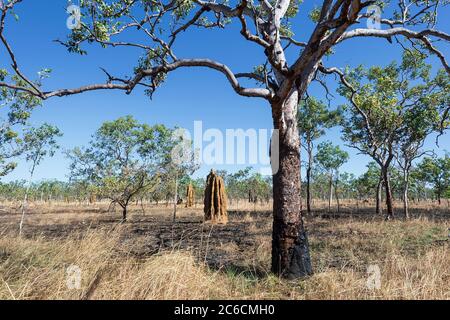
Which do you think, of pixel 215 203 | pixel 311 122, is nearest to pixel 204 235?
pixel 215 203

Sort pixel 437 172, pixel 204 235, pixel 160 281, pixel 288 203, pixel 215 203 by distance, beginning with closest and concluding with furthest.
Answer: pixel 160 281 < pixel 288 203 < pixel 204 235 < pixel 215 203 < pixel 437 172

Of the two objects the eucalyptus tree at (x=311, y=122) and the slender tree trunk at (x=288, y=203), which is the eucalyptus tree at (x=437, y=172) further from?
the slender tree trunk at (x=288, y=203)

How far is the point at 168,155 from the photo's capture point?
2845cm

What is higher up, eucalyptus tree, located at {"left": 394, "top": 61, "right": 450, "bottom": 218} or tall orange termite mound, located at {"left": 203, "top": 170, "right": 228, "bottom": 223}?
eucalyptus tree, located at {"left": 394, "top": 61, "right": 450, "bottom": 218}

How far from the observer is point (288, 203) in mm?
5000

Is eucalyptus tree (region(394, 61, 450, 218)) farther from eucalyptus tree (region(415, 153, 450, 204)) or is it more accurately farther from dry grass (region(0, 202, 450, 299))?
eucalyptus tree (region(415, 153, 450, 204))

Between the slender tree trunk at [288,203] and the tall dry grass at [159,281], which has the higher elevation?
the slender tree trunk at [288,203]

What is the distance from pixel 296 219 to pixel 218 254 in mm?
3914

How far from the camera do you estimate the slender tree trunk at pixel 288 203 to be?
189 inches

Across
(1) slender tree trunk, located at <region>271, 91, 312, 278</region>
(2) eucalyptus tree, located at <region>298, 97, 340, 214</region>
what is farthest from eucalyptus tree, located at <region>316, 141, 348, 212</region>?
(1) slender tree trunk, located at <region>271, 91, 312, 278</region>

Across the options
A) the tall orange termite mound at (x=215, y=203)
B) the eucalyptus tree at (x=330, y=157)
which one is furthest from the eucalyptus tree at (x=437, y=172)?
the tall orange termite mound at (x=215, y=203)

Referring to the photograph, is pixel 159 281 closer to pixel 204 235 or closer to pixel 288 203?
pixel 288 203

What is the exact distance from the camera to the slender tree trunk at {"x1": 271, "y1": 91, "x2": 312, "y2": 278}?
15.8ft
